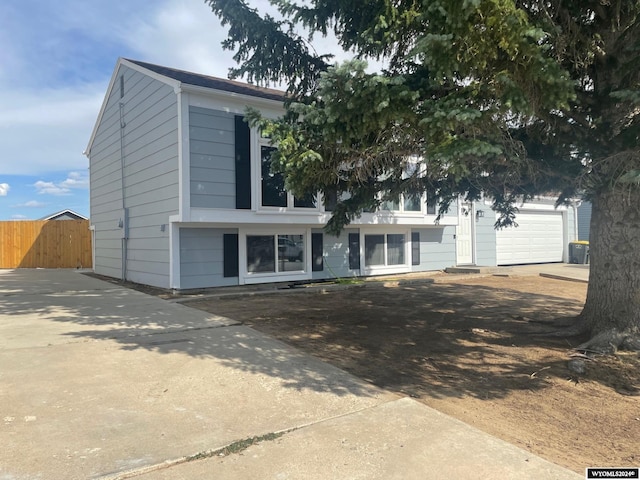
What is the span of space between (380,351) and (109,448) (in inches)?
145

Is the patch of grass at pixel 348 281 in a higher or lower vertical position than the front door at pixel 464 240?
lower

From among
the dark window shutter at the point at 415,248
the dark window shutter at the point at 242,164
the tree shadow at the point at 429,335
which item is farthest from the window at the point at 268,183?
the dark window shutter at the point at 415,248

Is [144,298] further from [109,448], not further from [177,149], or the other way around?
[109,448]

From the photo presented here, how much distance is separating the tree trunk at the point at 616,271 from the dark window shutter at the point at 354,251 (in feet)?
30.6

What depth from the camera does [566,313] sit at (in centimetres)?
864

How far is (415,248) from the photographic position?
16.7 metres

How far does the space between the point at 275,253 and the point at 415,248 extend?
6152 millimetres

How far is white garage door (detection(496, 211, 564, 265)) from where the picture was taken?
20.0m

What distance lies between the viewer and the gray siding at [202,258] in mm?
11484

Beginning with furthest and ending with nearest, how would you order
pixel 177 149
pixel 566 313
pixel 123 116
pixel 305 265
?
1. pixel 123 116
2. pixel 305 265
3. pixel 177 149
4. pixel 566 313

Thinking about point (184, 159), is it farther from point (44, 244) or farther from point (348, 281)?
point (44, 244)

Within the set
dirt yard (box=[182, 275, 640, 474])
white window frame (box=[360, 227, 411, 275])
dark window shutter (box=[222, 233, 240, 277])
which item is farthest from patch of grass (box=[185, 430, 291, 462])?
white window frame (box=[360, 227, 411, 275])

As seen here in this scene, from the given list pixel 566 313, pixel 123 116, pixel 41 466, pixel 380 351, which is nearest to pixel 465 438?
pixel 380 351

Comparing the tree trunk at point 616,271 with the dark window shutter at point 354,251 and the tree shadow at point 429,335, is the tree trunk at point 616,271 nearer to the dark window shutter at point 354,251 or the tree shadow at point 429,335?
the tree shadow at point 429,335
